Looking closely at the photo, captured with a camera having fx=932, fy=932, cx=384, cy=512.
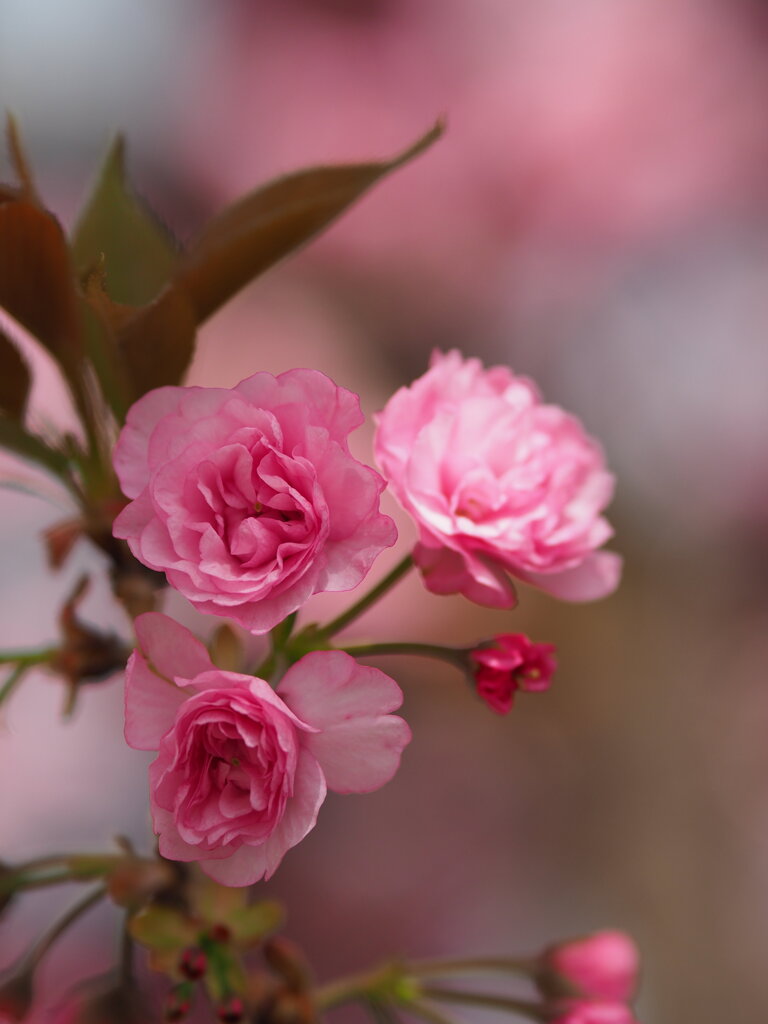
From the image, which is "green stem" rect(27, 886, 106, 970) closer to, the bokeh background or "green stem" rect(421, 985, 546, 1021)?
"green stem" rect(421, 985, 546, 1021)

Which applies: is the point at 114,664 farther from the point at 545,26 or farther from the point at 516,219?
the point at 545,26

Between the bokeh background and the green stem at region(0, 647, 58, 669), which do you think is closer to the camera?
the green stem at region(0, 647, 58, 669)

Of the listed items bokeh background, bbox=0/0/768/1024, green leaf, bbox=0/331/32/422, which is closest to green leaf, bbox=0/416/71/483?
green leaf, bbox=0/331/32/422

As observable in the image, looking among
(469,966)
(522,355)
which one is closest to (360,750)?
(469,966)

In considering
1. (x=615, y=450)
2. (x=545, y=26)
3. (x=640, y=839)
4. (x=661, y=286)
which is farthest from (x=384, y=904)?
(x=545, y=26)

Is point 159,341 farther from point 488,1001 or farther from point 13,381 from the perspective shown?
point 488,1001
